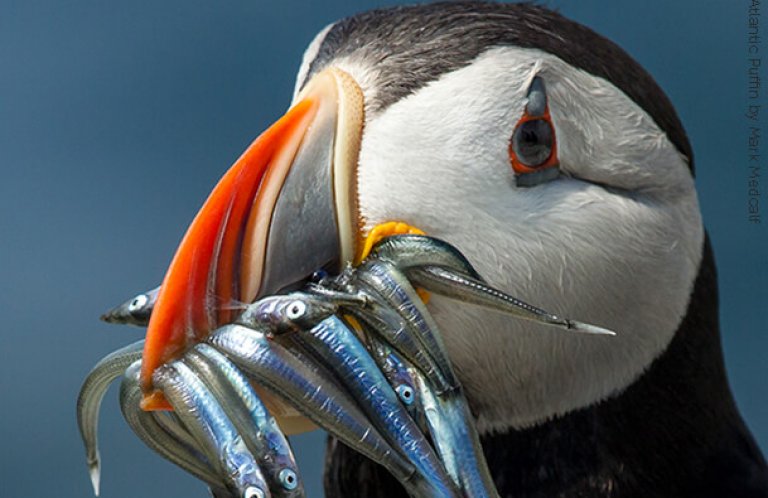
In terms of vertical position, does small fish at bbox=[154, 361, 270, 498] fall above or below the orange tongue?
below

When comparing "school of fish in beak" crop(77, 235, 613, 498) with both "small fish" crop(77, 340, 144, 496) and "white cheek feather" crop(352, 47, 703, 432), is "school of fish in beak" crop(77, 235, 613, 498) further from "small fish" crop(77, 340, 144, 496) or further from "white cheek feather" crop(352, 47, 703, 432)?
"white cheek feather" crop(352, 47, 703, 432)

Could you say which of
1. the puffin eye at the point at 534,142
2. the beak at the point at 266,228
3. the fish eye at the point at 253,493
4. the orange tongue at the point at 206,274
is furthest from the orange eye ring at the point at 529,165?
the fish eye at the point at 253,493

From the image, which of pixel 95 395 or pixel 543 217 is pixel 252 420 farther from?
pixel 543 217

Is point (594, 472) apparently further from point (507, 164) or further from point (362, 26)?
point (362, 26)

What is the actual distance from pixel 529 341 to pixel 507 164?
0.26 m

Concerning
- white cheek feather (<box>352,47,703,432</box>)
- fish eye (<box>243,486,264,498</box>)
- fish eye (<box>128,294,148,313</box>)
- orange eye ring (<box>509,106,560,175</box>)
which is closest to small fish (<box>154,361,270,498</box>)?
fish eye (<box>243,486,264,498</box>)

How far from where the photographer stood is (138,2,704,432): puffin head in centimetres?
173

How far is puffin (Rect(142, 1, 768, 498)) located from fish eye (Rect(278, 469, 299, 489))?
0.78ft

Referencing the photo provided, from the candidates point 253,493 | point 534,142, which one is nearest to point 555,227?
point 534,142

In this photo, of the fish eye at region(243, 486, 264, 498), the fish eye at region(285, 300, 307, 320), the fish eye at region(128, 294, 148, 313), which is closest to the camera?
the fish eye at region(243, 486, 264, 498)

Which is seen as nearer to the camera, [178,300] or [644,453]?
[178,300]

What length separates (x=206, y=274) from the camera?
165 centimetres

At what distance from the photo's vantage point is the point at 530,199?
190 cm

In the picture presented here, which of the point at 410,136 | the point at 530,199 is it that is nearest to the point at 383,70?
the point at 410,136
